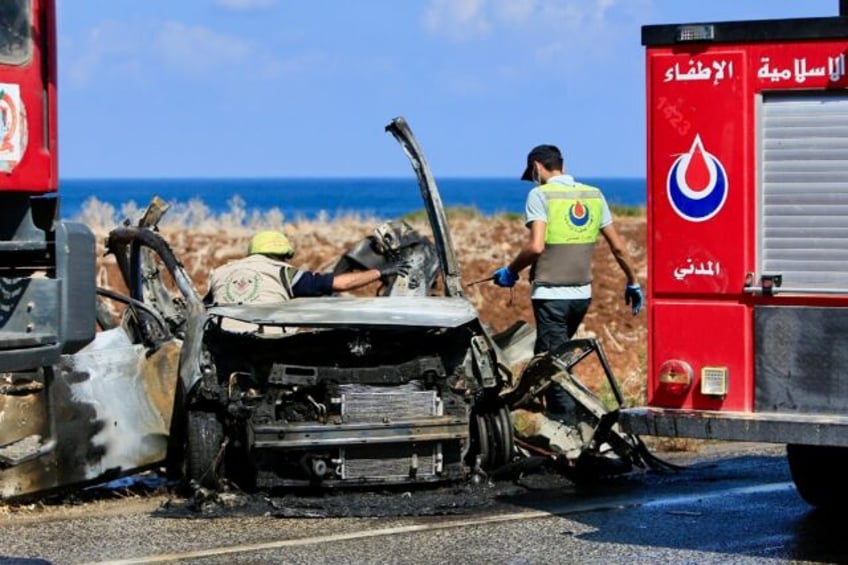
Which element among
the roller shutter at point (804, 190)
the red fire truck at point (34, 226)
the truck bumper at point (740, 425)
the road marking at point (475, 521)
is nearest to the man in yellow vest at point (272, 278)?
the road marking at point (475, 521)

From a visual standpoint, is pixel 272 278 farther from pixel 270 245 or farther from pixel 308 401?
pixel 308 401

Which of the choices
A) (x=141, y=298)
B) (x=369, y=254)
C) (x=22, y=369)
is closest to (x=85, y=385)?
(x=141, y=298)

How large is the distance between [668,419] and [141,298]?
422cm

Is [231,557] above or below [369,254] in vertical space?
below

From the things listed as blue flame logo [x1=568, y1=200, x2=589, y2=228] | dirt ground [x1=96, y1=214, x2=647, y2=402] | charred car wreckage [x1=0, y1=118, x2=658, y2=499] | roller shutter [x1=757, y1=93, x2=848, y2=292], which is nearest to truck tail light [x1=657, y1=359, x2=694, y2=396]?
roller shutter [x1=757, y1=93, x2=848, y2=292]

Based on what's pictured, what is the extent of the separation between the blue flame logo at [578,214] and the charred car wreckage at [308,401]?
2.87 ft

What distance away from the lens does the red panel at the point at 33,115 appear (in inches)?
279

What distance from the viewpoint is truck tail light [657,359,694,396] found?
29.5 ft

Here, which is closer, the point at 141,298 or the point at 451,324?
the point at 451,324

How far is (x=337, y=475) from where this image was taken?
10281 millimetres

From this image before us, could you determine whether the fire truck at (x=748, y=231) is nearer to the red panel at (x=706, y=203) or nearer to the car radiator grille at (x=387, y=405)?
the red panel at (x=706, y=203)

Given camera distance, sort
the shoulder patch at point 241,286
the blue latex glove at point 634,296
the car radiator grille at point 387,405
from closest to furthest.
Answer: the car radiator grille at point 387,405, the shoulder patch at point 241,286, the blue latex glove at point 634,296

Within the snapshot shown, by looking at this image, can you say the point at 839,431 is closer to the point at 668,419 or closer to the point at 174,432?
the point at 668,419

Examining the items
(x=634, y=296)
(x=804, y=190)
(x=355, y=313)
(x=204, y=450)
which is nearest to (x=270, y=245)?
(x=355, y=313)
